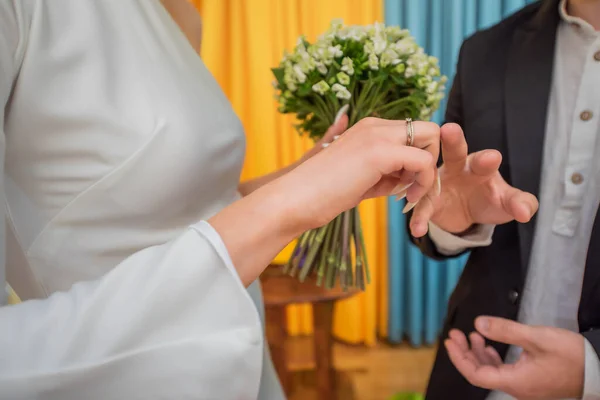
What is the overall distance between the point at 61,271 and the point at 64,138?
0.64 ft

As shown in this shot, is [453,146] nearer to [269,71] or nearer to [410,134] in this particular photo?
[410,134]

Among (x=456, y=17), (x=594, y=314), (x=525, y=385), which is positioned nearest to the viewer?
(x=525, y=385)

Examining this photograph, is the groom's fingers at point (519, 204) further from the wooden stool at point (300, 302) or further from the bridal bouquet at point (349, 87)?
the wooden stool at point (300, 302)

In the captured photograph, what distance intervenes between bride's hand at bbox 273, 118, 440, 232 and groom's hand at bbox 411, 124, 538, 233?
0.15 metres

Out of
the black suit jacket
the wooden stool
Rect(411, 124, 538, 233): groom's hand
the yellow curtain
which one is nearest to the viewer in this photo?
Rect(411, 124, 538, 233): groom's hand

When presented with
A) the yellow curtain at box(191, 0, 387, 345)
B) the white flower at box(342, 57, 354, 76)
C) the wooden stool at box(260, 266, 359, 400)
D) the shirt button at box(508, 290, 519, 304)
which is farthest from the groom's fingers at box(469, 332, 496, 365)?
the yellow curtain at box(191, 0, 387, 345)

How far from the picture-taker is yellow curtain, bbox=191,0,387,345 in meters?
2.54

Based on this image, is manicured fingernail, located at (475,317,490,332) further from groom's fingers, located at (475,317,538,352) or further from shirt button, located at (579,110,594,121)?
shirt button, located at (579,110,594,121)

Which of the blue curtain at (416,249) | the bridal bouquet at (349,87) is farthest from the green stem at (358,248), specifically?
the blue curtain at (416,249)

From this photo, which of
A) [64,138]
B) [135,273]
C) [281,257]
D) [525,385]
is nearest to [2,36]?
[64,138]

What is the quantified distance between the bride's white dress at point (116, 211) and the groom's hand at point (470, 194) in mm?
334

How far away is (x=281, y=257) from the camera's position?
2.71m

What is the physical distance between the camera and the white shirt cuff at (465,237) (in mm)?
994

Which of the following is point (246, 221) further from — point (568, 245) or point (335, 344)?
point (335, 344)
